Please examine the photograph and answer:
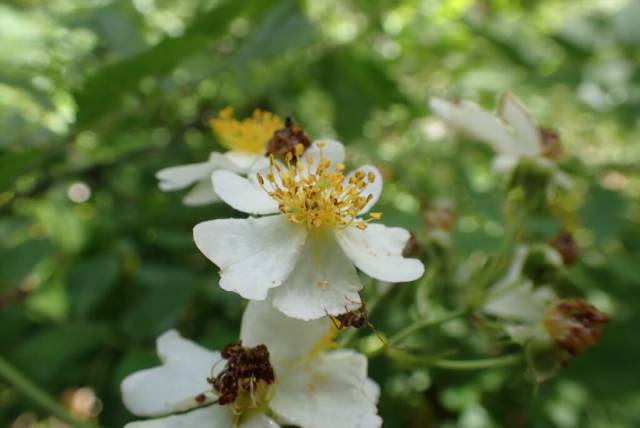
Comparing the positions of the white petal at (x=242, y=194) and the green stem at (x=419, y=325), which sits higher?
the white petal at (x=242, y=194)

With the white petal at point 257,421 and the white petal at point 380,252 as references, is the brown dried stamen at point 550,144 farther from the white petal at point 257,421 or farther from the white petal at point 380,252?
the white petal at point 257,421

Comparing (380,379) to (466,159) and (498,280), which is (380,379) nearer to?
(498,280)

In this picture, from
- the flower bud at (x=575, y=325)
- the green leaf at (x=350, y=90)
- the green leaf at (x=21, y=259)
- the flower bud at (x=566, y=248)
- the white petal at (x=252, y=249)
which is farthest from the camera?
the green leaf at (x=350, y=90)

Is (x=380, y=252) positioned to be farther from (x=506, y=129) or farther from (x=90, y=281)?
(x=90, y=281)

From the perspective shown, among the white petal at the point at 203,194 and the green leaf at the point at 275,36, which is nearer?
the white petal at the point at 203,194

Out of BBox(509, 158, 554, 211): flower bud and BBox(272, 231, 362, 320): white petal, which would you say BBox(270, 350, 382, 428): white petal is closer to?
BBox(272, 231, 362, 320): white petal

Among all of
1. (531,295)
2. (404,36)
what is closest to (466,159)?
(404,36)

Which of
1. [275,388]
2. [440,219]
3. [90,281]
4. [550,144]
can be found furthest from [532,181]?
[90,281]

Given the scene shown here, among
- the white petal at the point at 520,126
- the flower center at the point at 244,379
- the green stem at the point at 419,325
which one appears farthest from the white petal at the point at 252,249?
the white petal at the point at 520,126
